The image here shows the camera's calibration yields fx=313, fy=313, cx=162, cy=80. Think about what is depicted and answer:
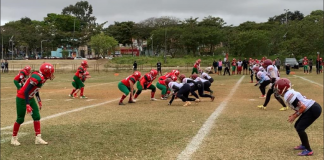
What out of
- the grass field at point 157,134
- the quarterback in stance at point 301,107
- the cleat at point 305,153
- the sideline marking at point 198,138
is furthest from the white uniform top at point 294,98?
the sideline marking at point 198,138

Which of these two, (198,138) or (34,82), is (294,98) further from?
(34,82)

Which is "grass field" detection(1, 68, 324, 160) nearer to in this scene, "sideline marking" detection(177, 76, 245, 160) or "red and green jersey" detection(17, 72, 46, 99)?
"sideline marking" detection(177, 76, 245, 160)

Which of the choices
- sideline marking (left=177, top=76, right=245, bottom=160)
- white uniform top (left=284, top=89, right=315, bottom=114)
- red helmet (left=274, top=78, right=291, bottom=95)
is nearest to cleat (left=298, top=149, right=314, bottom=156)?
white uniform top (left=284, top=89, right=315, bottom=114)

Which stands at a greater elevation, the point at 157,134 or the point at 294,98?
the point at 294,98

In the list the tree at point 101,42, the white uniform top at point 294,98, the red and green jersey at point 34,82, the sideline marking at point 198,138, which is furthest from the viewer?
the tree at point 101,42

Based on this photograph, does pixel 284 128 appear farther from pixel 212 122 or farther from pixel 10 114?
pixel 10 114

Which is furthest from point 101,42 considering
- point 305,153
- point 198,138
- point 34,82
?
point 305,153

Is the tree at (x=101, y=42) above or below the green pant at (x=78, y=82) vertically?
above

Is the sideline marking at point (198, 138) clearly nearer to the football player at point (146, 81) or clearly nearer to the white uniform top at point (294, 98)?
the white uniform top at point (294, 98)

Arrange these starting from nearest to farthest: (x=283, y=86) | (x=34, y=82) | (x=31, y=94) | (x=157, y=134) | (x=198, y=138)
→ (x=283, y=86) → (x=34, y=82) → (x=31, y=94) → (x=198, y=138) → (x=157, y=134)

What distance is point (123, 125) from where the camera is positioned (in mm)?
8836

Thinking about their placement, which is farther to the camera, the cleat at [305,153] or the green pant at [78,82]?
the green pant at [78,82]

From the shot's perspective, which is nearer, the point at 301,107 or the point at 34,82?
the point at 301,107

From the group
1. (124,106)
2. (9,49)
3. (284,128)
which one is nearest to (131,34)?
(9,49)
